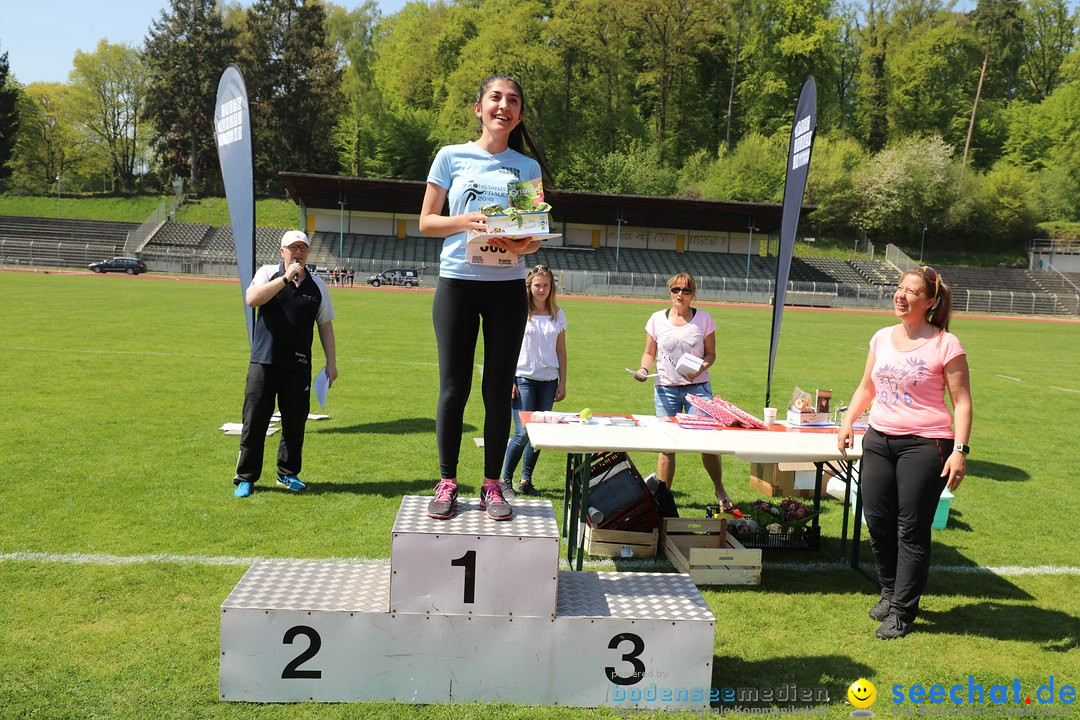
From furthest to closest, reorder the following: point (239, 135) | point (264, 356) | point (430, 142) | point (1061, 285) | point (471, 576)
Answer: point (430, 142), point (1061, 285), point (239, 135), point (264, 356), point (471, 576)

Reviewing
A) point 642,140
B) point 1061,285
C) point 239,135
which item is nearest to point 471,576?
point 239,135

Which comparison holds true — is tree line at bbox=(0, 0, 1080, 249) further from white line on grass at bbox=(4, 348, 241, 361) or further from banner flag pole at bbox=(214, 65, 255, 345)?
banner flag pole at bbox=(214, 65, 255, 345)

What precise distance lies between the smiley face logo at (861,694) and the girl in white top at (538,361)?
135 inches

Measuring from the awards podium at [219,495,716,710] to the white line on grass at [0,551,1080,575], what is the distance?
95 cm

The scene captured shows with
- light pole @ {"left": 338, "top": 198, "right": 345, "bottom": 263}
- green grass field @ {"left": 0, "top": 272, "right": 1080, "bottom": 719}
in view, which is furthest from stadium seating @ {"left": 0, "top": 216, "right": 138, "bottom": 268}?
green grass field @ {"left": 0, "top": 272, "right": 1080, "bottom": 719}

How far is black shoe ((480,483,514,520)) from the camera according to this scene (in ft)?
11.9

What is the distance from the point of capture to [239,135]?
723 centimetres

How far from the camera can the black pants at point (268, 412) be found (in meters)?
6.33

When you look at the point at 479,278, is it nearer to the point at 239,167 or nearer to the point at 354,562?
the point at 354,562

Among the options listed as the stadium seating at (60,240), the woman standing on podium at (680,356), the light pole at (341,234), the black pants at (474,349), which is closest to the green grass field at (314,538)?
the woman standing on podium at (680,356)

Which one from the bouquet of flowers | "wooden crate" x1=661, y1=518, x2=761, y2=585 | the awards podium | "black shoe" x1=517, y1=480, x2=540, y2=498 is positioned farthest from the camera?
"black shoe" x1=517, y1=480, x2=540, y2=498

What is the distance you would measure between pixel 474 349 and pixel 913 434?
2.32 metres

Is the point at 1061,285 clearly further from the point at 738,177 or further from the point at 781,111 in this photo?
the point at 781,111

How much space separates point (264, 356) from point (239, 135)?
89.3 inches
